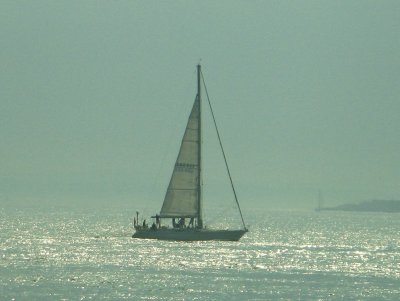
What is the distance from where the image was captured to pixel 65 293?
253ft

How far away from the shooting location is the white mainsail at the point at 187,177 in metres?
115

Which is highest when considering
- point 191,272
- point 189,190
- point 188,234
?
point 189,190

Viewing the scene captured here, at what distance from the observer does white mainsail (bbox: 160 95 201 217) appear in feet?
376

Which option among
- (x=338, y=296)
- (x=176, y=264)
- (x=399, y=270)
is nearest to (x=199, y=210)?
(x=176, y=264)

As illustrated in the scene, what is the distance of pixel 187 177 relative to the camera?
115500 millimetres

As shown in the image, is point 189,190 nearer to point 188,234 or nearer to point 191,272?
point 188,234


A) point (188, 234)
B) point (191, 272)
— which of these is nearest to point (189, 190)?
point (188, 234)

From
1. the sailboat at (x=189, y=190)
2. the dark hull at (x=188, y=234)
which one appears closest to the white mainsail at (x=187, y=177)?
the sailboat at (x=189, y=190)

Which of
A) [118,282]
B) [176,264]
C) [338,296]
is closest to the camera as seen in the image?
[338,296]

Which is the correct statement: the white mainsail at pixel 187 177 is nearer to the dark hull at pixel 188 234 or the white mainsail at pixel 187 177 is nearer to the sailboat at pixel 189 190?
the sailboat at pixel 189 190

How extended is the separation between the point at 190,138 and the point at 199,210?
752cm

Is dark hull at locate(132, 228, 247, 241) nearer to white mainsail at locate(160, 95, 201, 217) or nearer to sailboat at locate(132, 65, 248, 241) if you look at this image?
sailboat at locate(132, 65, 248, 241)

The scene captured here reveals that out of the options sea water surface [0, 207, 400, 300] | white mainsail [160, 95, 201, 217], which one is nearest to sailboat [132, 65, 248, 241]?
white mainsail [160, 95, 201, 217]

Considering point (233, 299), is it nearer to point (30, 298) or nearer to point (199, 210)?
point (30, 298)
